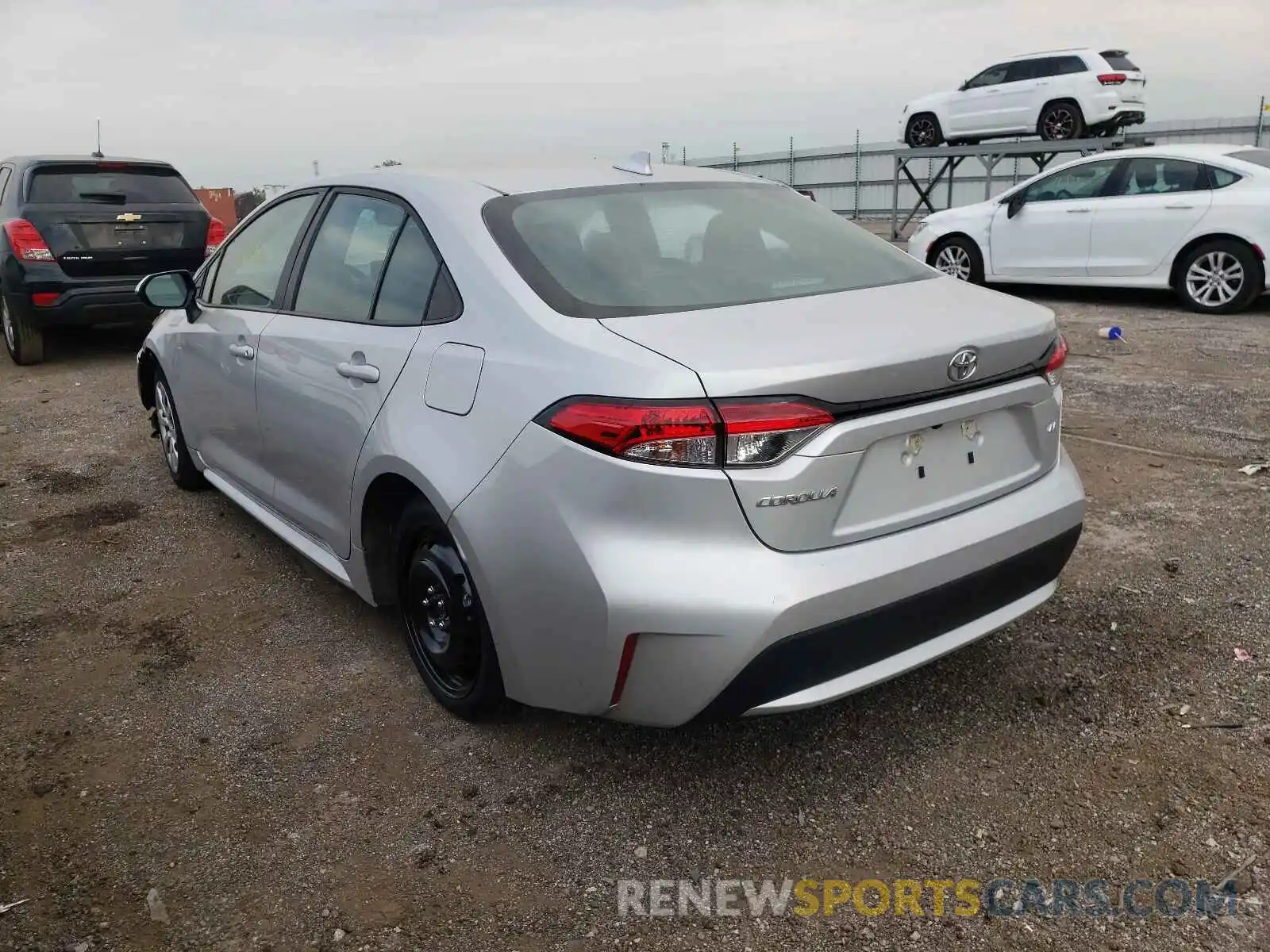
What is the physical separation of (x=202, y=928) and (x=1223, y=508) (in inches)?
165

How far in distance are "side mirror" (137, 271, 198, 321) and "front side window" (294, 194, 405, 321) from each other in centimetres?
109

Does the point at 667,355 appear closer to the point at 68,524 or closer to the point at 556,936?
the point at 556,936

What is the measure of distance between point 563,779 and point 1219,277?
883 cm

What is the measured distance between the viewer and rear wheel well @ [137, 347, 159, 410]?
503 centimetres

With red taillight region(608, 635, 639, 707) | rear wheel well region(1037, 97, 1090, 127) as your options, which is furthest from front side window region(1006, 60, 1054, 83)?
red taillight region(608, 635, 639, 707)

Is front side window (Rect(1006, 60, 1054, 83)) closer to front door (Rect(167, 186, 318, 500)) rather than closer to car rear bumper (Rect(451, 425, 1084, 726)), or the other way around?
front door (Rect(167, 186, 318, 500))

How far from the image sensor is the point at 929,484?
238 centimetres

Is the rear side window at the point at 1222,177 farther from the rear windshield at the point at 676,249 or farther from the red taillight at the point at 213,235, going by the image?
the red taillight at the point at 213,235

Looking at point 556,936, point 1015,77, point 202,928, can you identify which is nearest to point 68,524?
point 202,928

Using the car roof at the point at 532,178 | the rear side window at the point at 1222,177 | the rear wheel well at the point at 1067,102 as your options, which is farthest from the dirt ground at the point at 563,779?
the rear wheel well at the point at 1067,102

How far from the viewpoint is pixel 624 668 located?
225 centimetres

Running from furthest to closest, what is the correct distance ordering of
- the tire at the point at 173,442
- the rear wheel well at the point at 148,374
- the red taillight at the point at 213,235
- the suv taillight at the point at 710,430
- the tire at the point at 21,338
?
the red taillight at the point at 213,235 → the tire at the point at 21,338 → the rear wheel well at the point at 148,374 → the tire at the point at 173,442 → the suv taillight at the point at 710,430

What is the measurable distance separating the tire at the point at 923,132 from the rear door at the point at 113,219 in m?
12.7

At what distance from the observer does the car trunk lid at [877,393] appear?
215 cm
